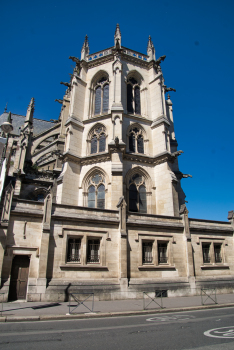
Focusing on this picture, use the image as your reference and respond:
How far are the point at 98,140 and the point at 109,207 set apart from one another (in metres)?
7.17

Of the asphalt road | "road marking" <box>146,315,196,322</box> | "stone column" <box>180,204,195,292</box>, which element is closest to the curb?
the asphalt road

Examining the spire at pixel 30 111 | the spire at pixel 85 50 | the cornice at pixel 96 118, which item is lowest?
the cornice at pixel 96 118

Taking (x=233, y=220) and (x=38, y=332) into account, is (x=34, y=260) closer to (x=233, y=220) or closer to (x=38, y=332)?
(x=38, y=332)

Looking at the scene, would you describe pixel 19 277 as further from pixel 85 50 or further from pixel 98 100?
pixel 85 50

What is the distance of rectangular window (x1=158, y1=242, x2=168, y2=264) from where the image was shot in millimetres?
15830

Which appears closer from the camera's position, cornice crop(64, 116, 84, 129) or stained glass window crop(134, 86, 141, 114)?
cornice crop(64, 116, 84, 129)

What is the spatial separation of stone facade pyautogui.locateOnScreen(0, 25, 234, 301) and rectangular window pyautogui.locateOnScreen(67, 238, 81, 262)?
0.19ft

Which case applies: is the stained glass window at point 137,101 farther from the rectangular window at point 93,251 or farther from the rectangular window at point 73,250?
the rectangular window at point 73,250

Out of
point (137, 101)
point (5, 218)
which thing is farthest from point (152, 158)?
point (5, 218)

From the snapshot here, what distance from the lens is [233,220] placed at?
19344mm

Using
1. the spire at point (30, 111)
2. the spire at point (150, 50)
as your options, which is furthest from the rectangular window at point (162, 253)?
the spire at point (150, 50)

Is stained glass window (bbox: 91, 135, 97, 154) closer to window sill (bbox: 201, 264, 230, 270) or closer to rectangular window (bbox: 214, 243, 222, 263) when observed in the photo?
rectangular window (bbox: 214, 243, 222, 263)

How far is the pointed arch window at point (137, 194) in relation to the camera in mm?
20897

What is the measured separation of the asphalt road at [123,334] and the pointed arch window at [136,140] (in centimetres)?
1610
